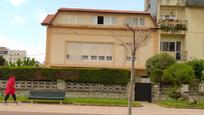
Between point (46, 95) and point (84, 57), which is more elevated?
point (84, 57)

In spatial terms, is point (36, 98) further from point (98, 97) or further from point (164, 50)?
point (164, 50)

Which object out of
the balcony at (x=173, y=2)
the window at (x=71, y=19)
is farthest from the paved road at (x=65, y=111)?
the balcony at (x=173, y=2)

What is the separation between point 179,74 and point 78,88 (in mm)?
8788

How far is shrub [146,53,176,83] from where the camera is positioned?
39.1 m

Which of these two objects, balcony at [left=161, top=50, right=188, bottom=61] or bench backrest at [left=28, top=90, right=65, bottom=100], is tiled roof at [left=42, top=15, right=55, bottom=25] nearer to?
balcony at [left=161, top=50, right=188, bottom=61]

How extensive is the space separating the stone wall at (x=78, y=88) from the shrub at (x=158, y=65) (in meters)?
2.93

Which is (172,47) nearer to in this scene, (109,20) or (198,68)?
(109,20)

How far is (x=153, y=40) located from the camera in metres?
46.2

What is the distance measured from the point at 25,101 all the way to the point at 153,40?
2024 centimetres

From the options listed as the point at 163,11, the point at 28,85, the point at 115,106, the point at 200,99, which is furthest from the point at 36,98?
the point at 163,11

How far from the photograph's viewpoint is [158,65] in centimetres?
3953

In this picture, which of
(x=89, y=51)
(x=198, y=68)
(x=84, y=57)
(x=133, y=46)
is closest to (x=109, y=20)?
(x=89, y=51)

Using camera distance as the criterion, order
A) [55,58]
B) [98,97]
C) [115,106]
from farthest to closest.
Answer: [55,58], [98,97], [115,106]

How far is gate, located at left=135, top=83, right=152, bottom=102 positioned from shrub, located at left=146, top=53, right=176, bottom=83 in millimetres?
936
